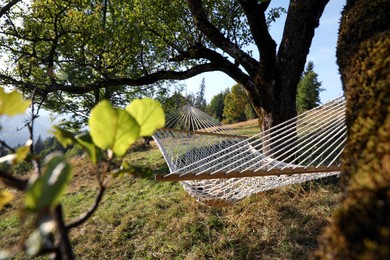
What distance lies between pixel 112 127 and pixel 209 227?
2.31 metres

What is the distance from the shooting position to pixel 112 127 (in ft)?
0.65

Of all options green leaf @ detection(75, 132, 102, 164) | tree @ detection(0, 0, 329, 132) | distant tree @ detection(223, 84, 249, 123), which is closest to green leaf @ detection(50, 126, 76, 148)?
green leaf @ detection(75, 132, 102, 164)

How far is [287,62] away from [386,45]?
2.72 metres

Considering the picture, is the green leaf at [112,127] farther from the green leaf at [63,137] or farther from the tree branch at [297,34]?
the tree branch at [297,34]

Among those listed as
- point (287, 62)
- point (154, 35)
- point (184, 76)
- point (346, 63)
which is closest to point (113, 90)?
point (154, 35)

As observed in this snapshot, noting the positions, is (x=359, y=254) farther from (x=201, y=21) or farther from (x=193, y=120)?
(x=193, y=120)

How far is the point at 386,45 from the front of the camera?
36 centimetres

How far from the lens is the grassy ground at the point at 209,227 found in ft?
6.44

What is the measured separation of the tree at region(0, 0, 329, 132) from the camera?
282cm

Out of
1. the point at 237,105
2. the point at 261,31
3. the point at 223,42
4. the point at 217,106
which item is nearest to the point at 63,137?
the point at 261,31

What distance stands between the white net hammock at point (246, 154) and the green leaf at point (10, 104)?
122 centimetres

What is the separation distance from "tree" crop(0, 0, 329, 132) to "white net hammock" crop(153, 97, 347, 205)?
23.5 inches

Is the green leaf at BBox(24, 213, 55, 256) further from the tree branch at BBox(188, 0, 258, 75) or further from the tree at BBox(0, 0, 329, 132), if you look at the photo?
the tree branch at BBox(188, 0, 258, 75)

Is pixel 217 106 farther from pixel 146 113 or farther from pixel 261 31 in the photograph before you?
pixel 146 113
